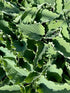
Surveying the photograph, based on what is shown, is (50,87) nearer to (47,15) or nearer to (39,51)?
(39,51)

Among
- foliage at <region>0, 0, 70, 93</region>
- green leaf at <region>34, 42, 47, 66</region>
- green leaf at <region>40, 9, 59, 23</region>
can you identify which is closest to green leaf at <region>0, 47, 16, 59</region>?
foliage at <region>0, 0, 70, 93</region>

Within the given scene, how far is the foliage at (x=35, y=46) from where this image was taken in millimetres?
926

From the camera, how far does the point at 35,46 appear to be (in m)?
1.06

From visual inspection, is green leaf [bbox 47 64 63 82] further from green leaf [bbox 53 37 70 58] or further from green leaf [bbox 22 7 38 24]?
green leaf [bbox 22 7 38 24]

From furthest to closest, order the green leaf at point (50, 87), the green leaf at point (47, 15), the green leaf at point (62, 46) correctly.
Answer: the green leaf at point (47, 15), the green leaf at point (62, 46), the green leaf at point (50, 87)

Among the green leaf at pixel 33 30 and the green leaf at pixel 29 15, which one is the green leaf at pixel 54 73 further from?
the green leaf at pixel 29 15

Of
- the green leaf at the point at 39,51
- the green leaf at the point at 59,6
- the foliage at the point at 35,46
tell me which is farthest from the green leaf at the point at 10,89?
the green leaf at the point at 59,6

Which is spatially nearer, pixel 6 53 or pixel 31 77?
pixel 31 77

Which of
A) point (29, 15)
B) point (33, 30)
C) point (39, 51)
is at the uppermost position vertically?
point (29, 15)

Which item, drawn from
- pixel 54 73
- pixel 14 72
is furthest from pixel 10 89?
pixel 54 73

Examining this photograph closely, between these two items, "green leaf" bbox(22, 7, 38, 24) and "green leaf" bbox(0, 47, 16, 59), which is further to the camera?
"green leaf" bbox(22, 7, 38, 24)

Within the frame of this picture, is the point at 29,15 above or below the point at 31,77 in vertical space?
above

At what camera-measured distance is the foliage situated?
926 millimetres

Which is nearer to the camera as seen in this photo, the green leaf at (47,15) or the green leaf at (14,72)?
the green leaf at (14,72)
